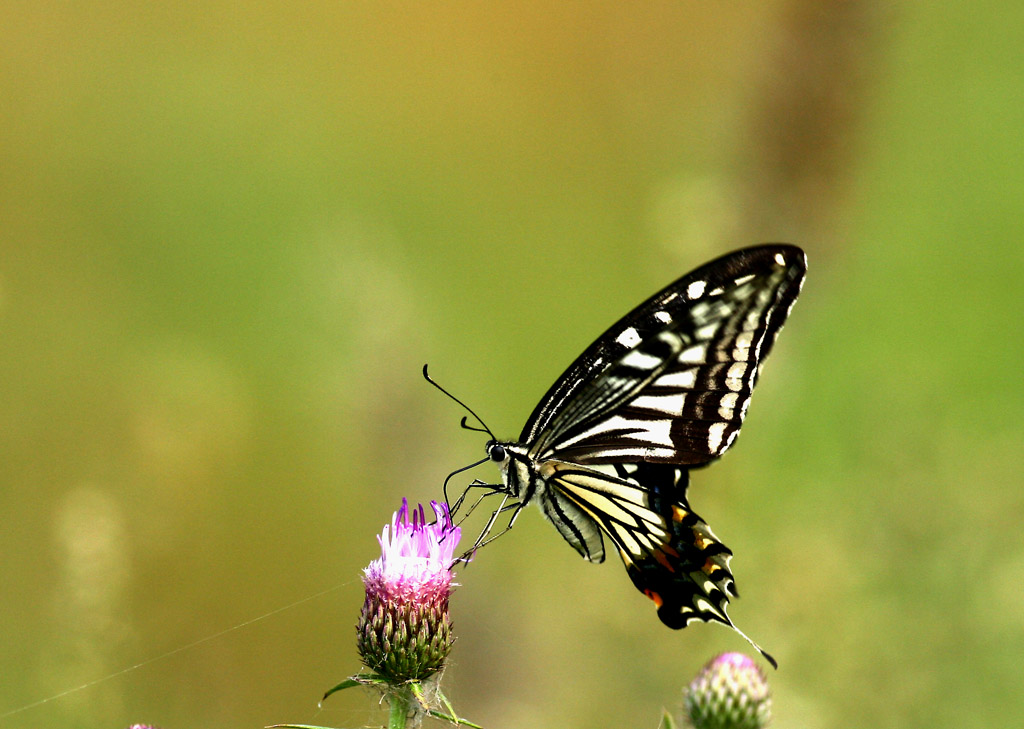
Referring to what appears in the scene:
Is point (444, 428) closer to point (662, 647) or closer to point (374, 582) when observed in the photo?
point (662, 647)

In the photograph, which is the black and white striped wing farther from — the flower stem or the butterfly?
the flower stem

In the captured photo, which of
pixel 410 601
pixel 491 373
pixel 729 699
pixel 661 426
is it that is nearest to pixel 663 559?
pixel 661 426

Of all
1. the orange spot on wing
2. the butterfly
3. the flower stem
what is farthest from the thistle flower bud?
the flower stem

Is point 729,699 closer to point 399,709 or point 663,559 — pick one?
point 663,559

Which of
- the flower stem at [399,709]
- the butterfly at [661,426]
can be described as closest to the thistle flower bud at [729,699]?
the butterfly at [661,426]

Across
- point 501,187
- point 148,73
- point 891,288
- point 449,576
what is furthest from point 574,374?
point 148,73

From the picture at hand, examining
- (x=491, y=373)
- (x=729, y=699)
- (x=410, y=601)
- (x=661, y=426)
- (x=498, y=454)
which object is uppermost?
(x=491, y=373)
